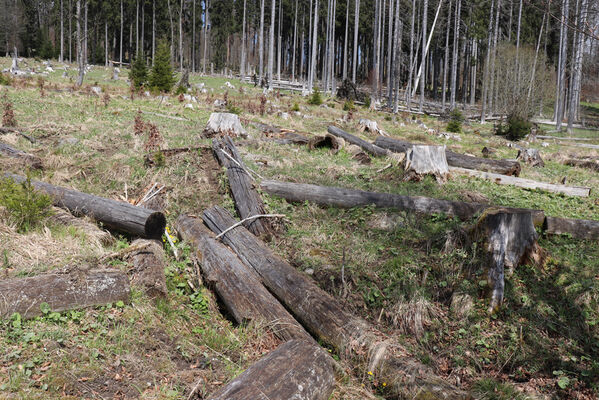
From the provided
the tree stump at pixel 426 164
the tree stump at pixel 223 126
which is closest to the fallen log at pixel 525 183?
the tree stump at pixel 426 164

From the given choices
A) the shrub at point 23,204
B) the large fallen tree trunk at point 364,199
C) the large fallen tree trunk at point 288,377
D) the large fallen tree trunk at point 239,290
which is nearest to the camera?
the large fallen tree trunk at point 288,377

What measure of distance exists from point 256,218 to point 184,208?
132 centimetres

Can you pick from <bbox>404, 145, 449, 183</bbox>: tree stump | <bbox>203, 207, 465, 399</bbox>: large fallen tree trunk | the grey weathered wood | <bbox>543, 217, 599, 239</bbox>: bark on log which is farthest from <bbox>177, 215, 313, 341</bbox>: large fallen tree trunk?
the grey weathered wood

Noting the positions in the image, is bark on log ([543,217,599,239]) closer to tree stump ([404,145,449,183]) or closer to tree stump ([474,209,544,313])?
tree stump ([474,209,544,313])

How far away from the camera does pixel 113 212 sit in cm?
542

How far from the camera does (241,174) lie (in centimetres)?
672

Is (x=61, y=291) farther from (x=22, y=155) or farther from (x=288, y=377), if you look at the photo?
(x=22, y=155)

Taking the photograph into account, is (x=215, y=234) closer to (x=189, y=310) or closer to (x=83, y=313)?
(x=189, y=310)

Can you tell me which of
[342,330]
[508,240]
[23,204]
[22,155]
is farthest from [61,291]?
[22,155]

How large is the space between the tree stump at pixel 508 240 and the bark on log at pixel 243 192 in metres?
2.77

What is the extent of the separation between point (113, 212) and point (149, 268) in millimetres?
1268

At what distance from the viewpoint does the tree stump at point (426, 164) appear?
25.5 feet

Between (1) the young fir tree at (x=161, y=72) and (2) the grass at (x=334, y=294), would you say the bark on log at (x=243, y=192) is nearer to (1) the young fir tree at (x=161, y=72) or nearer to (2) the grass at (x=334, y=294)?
(2) the grass at (x=334, y=294)

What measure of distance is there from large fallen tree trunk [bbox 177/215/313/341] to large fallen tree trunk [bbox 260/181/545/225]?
169 cm
